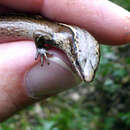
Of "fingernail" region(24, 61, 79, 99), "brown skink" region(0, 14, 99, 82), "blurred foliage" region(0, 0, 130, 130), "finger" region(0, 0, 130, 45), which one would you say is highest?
"finger" region(0, 0, 130, 45)

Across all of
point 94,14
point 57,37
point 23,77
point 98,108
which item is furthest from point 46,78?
point 98,108

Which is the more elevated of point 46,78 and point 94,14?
point 94,14

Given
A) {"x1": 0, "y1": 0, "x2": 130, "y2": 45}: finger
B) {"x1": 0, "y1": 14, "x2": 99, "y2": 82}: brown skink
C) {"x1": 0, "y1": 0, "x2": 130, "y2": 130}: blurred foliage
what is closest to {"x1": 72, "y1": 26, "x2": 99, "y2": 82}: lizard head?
{"x1": 0, "y1": 14, "x2": 99, "y2": 82}: brown skink

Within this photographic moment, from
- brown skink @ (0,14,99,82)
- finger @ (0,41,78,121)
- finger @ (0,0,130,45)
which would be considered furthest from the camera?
finger @ (0,0,130,45)

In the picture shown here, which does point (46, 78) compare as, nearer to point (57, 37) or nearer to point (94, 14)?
point (57, 37)

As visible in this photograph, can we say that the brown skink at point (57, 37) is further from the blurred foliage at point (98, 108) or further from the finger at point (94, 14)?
the blurred foliage at point (98, 108)

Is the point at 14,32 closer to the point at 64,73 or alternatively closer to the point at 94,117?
the point at 64,73

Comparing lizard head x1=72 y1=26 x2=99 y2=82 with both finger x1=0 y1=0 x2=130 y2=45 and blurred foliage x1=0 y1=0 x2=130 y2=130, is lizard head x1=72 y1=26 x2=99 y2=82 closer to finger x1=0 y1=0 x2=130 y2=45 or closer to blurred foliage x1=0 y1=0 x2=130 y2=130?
finger x1=0 y1=0 x2=130 y2=45
